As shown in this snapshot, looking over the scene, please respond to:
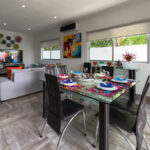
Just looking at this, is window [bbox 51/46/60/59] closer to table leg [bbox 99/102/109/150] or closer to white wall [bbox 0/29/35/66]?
white wall [bbox 0/29/35/66]

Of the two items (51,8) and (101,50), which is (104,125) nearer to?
(101,50)

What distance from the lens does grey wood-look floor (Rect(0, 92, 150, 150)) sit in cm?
143

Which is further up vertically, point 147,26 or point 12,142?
point 147,26

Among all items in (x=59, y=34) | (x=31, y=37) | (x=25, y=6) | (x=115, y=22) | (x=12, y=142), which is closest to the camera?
(x=12, y=142)

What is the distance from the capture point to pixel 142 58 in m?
3.28

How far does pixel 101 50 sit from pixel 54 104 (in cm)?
334

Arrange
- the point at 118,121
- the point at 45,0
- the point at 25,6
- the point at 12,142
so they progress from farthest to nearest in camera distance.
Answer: the point at 25,6
the point at 45,0
the point at 12,142
the point at 118,121

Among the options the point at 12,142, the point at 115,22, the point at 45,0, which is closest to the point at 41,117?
the point at 12,142

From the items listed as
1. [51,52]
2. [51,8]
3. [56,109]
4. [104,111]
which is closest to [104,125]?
[104,111]

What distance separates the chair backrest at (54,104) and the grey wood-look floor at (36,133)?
32cm

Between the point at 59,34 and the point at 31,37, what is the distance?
2.71 meters

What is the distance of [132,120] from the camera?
125cm

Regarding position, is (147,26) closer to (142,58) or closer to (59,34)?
(142,58)

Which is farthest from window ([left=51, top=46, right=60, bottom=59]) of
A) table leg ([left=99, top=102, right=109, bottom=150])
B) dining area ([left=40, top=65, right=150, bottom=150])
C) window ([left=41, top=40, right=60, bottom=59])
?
table leg ([left=99, top=102, right=109, bottom=150])
